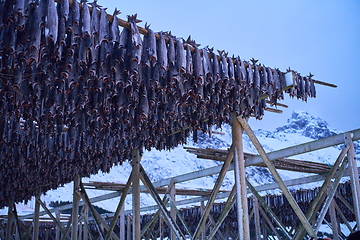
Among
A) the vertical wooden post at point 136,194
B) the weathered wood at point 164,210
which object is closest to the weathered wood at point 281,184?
the weathered wood at point 164,210

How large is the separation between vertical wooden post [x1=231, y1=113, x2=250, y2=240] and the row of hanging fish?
12.3 inches

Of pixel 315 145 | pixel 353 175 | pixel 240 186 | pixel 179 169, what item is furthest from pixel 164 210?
pixel 179 169

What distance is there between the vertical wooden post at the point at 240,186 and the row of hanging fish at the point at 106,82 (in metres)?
0.31

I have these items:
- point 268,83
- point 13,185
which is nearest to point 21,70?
point 268,83

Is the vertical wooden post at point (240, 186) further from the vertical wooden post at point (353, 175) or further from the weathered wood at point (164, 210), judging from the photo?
the vertical wooden post at point (353, 175)

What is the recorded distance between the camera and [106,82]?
487cm

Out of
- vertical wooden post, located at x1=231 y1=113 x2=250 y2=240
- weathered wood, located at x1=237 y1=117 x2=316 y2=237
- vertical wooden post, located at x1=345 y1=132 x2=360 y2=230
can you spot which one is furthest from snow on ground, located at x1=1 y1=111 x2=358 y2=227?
weathered wood, located at x1=237 y1=117 x2=316 y2=237

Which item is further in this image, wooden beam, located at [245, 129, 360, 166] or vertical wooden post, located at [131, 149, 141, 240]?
vertical wooden post, located at [131, 149, 141, 240]

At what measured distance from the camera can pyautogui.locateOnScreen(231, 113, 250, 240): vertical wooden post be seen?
5.95 metres

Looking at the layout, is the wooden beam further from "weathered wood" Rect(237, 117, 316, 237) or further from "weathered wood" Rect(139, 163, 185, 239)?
"weathered wood" Rect(139, 163, 185, 239)

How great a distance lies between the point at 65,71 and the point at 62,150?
4321 mm

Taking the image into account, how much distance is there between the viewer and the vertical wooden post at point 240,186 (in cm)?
595

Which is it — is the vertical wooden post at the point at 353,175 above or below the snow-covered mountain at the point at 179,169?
below

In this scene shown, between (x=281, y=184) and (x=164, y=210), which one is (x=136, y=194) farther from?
(x=281, y=184)
